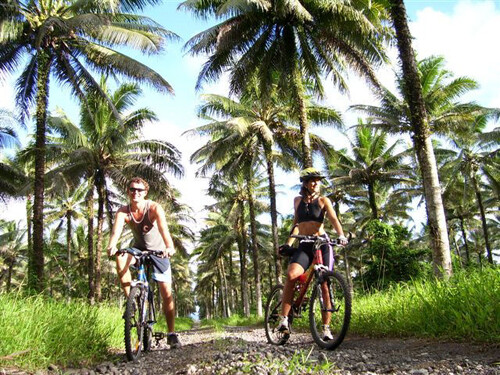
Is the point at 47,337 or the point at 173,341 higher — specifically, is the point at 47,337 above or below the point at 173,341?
above

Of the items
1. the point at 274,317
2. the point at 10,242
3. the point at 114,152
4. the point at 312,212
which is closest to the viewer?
the point at 312,212

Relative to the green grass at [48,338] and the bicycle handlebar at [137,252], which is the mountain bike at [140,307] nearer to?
the bicycle handlebar at [137,252]

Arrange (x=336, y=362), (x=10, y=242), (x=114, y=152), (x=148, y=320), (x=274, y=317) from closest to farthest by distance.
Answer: (x=336, y=362) < (x=148, y=320) < (x=274, y=317) < (x=114, y=152) < (x=10, y=242)

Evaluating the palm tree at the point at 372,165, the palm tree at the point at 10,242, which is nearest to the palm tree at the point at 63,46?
the palm tree at the point at 372,165

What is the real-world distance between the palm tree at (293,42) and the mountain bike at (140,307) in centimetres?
839

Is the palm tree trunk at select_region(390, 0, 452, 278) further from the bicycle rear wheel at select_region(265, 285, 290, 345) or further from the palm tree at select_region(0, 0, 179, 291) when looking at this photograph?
the palm tree at select_region(0, 0, 179, 291)

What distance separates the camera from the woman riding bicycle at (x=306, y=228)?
443 centimetres

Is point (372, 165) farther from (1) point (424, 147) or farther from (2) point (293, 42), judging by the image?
(1) point (424, 147)

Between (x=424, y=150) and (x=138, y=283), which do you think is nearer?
(x=138, y=283)

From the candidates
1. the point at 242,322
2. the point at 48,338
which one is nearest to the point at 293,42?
the point at 48,338

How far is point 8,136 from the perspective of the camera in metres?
18.7

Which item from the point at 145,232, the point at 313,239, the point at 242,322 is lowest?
the point at 242,322

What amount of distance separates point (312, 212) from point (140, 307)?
7.02 feet

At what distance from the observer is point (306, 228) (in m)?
4.70
